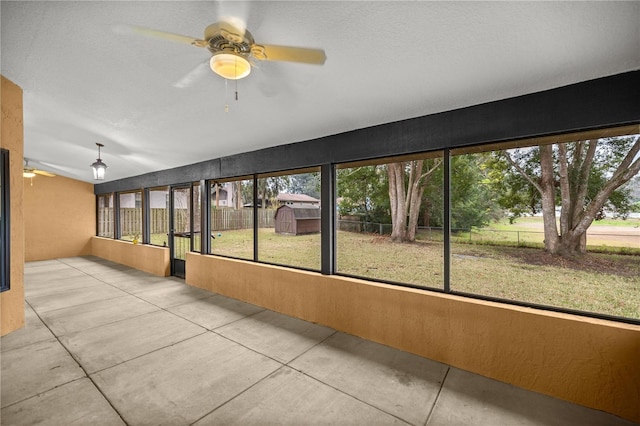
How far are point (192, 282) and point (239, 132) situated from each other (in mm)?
3280

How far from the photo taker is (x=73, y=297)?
4.50m

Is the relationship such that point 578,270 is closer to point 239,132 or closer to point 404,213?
point 404,213

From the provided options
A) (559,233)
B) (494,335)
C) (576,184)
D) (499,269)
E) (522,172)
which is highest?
(522,172)

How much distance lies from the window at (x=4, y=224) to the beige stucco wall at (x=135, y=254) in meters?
2.99

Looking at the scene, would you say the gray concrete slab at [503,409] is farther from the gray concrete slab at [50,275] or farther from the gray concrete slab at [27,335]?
the gray concrete slab at [50,275]

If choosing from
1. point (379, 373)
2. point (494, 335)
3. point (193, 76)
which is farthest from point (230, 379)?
point (193, 76)

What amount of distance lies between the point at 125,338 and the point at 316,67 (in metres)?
3.51

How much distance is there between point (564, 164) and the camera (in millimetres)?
6727

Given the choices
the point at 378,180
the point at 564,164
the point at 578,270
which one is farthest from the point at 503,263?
the point at 378,180

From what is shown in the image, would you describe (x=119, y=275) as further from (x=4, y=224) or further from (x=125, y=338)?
(x=125, y=338)

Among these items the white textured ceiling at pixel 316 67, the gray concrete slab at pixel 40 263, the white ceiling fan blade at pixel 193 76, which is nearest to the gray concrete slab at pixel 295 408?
the white textured ceiling at pixel 316 67

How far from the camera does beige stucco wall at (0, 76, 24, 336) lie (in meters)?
2.92

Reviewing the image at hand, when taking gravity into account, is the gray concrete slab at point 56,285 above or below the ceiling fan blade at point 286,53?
below

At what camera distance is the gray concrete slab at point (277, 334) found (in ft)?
9.05
